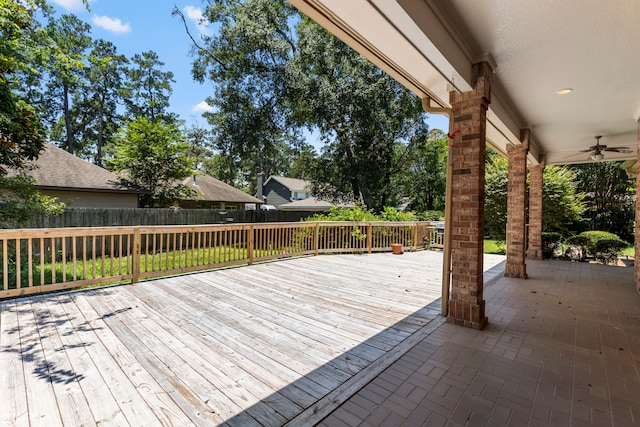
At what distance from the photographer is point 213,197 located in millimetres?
16797

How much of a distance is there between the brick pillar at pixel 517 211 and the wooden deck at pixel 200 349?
2.35 m

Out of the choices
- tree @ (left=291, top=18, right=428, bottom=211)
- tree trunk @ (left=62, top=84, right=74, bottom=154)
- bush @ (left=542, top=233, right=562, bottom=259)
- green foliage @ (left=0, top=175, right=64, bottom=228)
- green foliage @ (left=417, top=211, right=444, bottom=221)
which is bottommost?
bush @ (left=542, top=233, right=562, bottom=259)

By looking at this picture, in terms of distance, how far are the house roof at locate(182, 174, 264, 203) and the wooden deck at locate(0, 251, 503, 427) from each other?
12.4 meters

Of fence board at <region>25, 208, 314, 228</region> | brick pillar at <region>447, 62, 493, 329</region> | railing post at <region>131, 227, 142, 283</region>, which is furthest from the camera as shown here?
fence board at <region>25, 208, 314, 228</region>

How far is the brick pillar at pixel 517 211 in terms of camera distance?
562 centimetres

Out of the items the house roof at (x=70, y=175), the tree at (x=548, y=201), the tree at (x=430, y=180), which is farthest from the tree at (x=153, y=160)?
the tree at (x=430, y=180)

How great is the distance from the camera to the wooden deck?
6.26ft

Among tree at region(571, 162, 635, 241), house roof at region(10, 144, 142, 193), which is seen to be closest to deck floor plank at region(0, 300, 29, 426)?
house roof at region(10, 144, 142, 193)

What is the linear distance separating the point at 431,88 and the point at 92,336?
14.2 ft

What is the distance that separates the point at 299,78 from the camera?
1163 centimetres

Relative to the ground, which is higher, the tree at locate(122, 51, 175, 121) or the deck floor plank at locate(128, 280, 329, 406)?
the tree at locate(122, 51, 175, 121)

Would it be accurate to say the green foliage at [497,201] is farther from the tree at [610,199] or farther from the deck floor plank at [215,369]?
the deck floor plank at [215,369]

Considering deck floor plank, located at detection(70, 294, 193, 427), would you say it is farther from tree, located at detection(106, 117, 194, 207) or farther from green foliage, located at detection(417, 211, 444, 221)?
green foliage, located at detection(417, 211, 444, 221)

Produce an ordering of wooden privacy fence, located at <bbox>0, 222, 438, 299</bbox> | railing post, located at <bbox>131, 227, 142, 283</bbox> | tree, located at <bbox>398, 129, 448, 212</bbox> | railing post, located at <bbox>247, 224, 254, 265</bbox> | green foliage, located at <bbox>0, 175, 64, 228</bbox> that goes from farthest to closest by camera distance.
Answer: tree, located at <bbox>398, 129, 448, 212</bbox>
railing post, located at <bbox>247, 224, 254, 265</bbox>
green foliage, located at <bbox>0, 175, 64, 228</bbox>
railing post, located at <bbox>131, 227, 142, 283</bbox>
wooden privacy fence, located at <bbox>0, 222, 438, 299</bbox>
